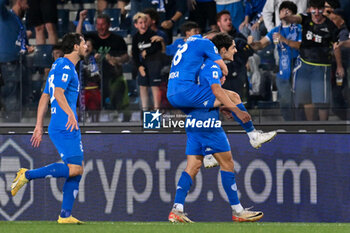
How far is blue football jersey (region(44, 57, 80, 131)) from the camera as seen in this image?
723 centimetres

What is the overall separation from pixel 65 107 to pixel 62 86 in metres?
0.22

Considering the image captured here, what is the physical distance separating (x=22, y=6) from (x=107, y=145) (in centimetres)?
311

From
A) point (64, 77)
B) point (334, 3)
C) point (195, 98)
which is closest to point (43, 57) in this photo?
point (64, 77)

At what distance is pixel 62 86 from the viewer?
7.20m

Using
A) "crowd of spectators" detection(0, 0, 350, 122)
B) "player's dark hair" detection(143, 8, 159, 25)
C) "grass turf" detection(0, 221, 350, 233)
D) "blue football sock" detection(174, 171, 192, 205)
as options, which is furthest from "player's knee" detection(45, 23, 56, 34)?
"grass turf" detection(0, 221, 350, 233)

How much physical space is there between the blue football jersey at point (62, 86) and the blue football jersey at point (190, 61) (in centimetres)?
102

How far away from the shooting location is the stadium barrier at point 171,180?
340 inches

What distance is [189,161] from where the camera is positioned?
7.64 m

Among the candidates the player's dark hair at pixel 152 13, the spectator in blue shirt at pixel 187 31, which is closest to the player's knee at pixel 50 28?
the player's dark hair at pixel 152 13

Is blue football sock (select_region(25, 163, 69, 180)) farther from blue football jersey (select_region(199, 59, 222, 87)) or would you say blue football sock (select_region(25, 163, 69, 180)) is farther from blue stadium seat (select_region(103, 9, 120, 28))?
blue stadium seat (select_region(103, 9, 120, 28))

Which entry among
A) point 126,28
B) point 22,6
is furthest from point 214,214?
point 22,6

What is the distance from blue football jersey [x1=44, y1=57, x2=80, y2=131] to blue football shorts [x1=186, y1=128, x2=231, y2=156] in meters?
1.27

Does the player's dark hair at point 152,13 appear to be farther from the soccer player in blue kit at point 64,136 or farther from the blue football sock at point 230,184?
the blue football sock at point 230,184

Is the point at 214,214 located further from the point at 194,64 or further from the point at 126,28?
the point at 126,28
